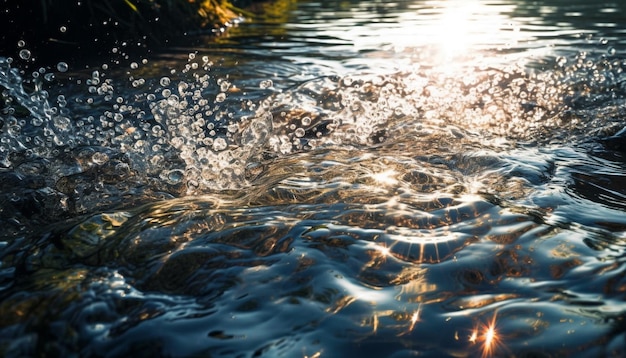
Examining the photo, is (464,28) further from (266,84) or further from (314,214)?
(314,214)

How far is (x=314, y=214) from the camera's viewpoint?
117 inches

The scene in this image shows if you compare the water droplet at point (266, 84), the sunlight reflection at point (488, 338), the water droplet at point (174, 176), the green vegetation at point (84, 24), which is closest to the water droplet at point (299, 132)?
the water droplet at point (174, 176)

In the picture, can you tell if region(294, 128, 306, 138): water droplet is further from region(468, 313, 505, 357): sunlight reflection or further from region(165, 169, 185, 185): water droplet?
region(468, 313, 505, 357): sunlight reflection

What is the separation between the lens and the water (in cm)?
198

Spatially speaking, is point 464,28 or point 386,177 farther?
point 464,28

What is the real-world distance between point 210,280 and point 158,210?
882 millimetres

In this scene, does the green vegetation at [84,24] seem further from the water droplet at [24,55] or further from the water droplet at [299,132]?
the water droplet at [299,132]

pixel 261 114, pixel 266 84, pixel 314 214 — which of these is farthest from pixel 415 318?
pixel 266 84

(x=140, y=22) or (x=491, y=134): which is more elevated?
(x=140, y=22)

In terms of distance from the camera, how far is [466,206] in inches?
119

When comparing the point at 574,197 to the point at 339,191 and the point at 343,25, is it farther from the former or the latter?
the point at 343,25

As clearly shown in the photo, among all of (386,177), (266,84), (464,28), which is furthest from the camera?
(464,28)

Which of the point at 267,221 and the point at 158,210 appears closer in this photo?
the point at 267,221

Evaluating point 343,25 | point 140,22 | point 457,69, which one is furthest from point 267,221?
point 343,25
